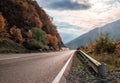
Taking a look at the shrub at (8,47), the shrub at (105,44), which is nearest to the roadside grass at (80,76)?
the shrub at (105,44)

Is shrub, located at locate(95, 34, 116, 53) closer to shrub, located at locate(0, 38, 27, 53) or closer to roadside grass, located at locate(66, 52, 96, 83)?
shrub, located at locate(0, 38, 27, 53)

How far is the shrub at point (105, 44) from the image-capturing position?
46.5 meters

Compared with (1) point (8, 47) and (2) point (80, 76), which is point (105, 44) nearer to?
(1) point (8, 47)

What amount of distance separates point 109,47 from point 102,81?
126 ft

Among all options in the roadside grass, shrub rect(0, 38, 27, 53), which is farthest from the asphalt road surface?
shrub rect(0, 38, 27, 53)

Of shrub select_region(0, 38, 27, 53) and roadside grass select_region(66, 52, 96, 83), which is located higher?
shrub select_region(0, 38, 27, 53)

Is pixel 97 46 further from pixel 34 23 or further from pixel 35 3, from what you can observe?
pixel 35 3

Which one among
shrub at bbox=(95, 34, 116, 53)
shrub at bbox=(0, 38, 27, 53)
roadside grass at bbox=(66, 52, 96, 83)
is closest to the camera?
roadside grass at bbox=(66, 52, 96, 83)

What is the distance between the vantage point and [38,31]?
4702 inches

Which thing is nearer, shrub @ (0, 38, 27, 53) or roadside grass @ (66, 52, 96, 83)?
roadside grass @ (66, 52, 96, 83)

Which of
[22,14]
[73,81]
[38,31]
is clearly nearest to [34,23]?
[22,14]

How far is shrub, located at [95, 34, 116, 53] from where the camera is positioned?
46.5 meters

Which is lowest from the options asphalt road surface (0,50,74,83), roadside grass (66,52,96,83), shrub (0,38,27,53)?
roadside grass (66,52,96,83)

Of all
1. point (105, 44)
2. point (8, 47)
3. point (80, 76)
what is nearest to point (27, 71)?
point (80, 76)
